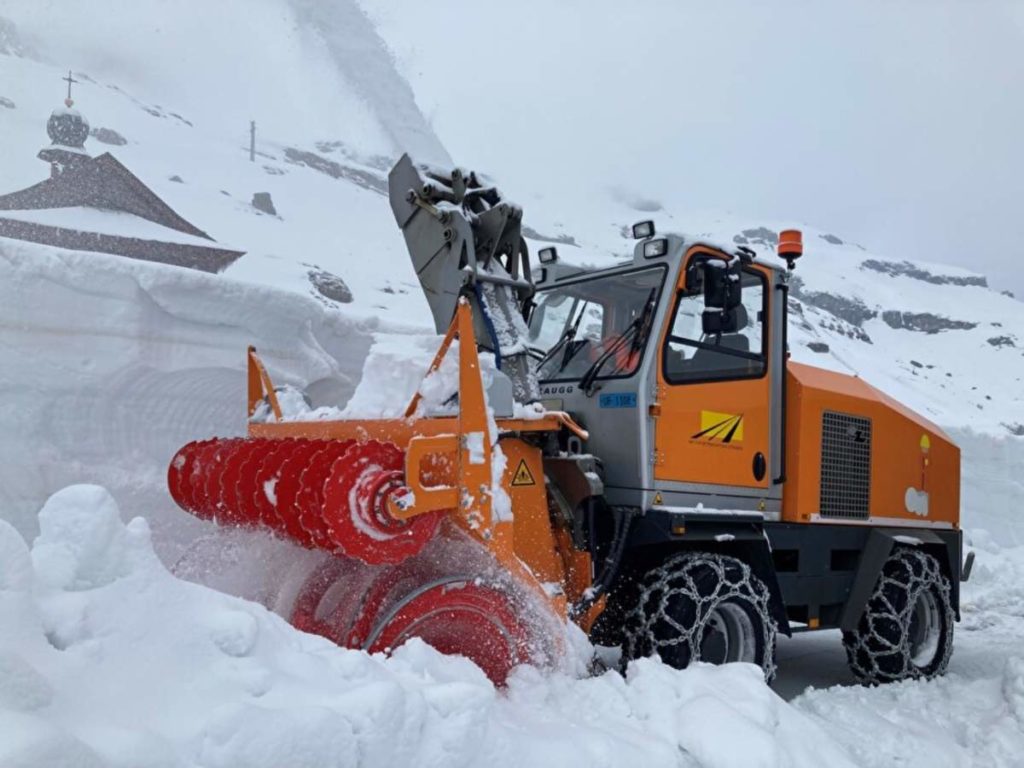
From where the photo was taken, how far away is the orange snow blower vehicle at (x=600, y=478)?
2.98 meters

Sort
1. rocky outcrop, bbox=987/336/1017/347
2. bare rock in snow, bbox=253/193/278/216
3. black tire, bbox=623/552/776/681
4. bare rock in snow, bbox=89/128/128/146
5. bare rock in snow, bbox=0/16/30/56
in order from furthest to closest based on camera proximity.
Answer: bare rock in snow, bbox=0/16/30/56 → rocky outcrop, bbox=987/336/1017/347 → bare rock in snow, bbox=89/128/128/146 → bare rock in snow, bbox=253/193/278/216 → black tire, bbox=623/552/776/681

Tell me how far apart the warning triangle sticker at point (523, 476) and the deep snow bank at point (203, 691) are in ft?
2.97

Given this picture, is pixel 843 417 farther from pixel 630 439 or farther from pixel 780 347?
pixel 630 439

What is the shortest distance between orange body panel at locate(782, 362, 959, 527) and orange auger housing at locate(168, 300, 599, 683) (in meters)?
1.71

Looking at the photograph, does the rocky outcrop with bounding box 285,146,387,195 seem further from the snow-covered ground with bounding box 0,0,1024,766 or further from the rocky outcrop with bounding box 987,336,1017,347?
the snow-covered ground with bounding box 0,0,1024,766

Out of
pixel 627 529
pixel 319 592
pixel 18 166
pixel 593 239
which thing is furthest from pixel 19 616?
pixel 593 239

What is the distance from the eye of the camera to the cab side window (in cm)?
394

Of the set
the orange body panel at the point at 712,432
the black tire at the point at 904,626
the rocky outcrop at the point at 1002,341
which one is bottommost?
the black tire at the point at 904,626

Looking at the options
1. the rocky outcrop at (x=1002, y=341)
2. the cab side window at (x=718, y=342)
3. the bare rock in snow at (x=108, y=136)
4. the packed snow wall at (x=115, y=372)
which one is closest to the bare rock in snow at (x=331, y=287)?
the packed snow wall at (x=115, y=372)

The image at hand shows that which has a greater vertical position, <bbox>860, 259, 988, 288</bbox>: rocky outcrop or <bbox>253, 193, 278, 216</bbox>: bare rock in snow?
<bbox>860, 259, 988, 288</bbox>: rocky outcrop


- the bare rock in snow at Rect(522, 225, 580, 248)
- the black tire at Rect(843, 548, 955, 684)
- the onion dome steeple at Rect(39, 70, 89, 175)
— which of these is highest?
the bare rock in snow at Rect(522, 225, 580, 248)

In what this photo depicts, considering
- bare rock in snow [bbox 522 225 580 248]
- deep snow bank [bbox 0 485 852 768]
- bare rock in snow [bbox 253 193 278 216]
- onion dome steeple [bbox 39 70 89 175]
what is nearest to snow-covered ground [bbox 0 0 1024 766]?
deep snow bank [bbox 0 485 852 768]

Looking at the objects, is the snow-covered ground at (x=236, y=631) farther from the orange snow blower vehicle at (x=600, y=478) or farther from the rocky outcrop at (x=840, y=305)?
the rocky outcrop at (x=840, y=305)

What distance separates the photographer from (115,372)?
5930mm
